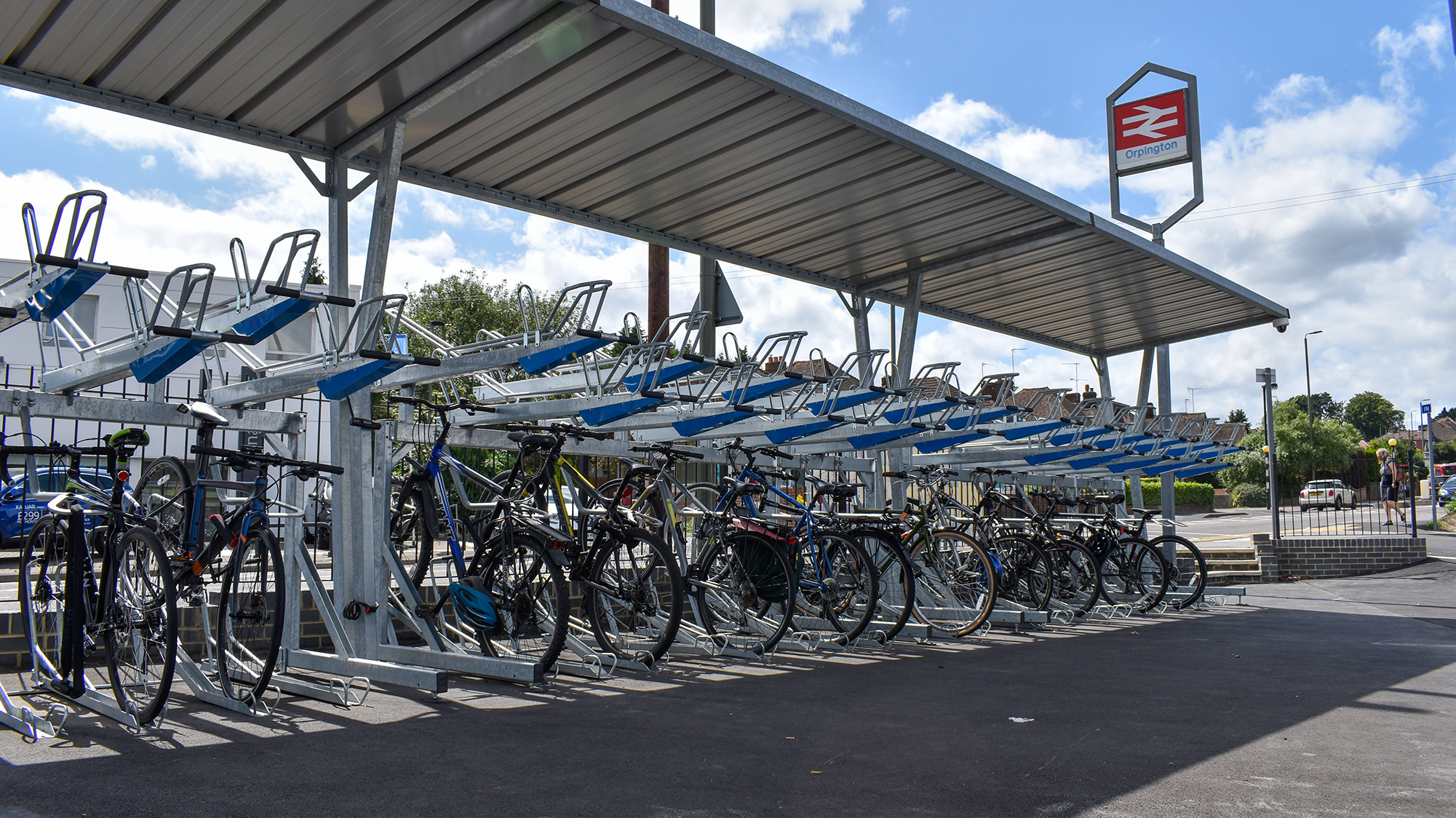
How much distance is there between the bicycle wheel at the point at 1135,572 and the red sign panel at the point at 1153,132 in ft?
16.1

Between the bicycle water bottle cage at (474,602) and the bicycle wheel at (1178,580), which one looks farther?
the bicycle wheel at (1178,580)

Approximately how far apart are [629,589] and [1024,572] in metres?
4.67

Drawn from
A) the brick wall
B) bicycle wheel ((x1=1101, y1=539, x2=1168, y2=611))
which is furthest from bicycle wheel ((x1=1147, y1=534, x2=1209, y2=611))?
the brick wall

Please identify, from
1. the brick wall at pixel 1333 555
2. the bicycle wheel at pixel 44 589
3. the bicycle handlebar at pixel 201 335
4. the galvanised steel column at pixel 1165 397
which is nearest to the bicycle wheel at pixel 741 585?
the bicycle handlebar at pixel 201 335

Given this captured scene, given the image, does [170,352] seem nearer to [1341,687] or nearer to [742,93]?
[742,93]

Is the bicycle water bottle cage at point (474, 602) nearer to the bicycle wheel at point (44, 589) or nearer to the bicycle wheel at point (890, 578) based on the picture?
the bicycle wheel at point (44, 589)

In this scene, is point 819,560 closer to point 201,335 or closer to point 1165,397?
point 201,335

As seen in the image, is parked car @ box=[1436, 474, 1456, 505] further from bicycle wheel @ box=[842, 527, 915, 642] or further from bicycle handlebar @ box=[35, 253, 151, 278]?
bicycle handlebar @ box=[35, 253, 151, 278]

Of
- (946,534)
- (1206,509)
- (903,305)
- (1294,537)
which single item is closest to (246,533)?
(946,534)

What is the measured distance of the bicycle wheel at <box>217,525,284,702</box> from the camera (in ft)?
15.3

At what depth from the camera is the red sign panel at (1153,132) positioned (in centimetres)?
1220

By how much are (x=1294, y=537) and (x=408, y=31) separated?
672 inches

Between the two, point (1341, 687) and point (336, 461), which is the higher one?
point (336, 461)

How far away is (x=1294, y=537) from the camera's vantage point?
56.3ft
